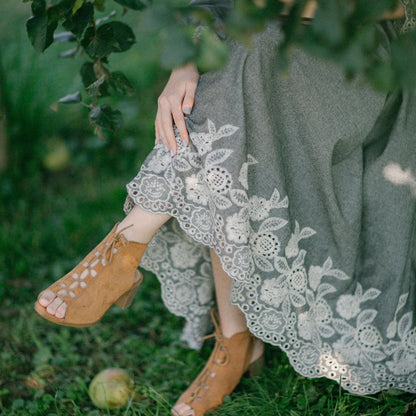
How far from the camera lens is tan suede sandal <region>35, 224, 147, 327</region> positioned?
4.02ft

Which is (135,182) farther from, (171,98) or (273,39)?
(273,39)

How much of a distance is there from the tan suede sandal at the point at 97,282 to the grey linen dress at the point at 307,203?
0.39 ft

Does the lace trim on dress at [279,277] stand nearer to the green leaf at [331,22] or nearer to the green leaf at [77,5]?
the green leaf at [77,5]

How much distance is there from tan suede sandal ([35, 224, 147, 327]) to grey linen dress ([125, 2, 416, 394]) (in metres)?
0.12

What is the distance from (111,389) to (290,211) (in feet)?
2.37

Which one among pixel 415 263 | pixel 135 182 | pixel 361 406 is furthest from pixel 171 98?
pixel 361 406

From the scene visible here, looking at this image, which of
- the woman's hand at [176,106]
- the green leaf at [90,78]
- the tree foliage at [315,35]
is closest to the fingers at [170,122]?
the woman's hand at [176,106]

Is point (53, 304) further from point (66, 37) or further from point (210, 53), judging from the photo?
point (210, 53)

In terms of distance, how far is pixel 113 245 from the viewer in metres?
1.23

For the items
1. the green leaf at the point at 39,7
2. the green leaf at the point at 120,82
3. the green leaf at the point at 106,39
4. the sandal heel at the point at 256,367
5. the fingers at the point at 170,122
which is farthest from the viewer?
the sandal heel at the point at 256,367

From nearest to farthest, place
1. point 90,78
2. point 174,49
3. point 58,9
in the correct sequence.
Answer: point 174,49, point 58,9, point 90,78

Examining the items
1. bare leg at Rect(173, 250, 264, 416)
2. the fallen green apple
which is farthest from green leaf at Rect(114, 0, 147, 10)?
the fallen green apple

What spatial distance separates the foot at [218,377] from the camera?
1416 millimetres

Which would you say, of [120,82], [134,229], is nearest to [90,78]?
[120,82]
